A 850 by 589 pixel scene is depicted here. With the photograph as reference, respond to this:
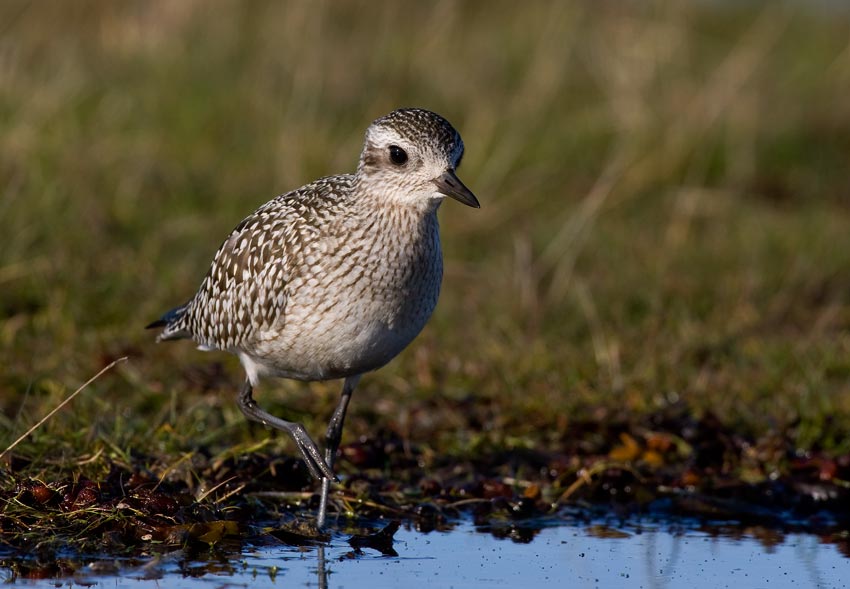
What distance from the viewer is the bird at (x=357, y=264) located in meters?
6.24

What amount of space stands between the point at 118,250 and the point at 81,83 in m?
2.60

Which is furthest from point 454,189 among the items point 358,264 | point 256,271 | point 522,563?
point 522,563

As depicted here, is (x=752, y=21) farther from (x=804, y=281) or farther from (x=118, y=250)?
(x=118, y=250)

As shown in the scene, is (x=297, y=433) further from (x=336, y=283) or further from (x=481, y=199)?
(x=481, y=199)

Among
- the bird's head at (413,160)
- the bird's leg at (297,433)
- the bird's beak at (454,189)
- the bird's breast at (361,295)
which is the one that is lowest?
the bird's leg at (297,433)

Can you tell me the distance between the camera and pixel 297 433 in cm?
670

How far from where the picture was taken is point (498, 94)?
12.8 metres

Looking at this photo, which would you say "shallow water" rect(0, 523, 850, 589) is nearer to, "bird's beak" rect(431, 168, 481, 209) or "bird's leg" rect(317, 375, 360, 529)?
"bird's leg" rect(317, 375, 360, 529)

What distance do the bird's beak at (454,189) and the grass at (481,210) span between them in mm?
1681

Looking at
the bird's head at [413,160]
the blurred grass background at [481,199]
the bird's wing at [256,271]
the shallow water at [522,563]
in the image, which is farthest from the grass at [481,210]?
the bird's head at [413,160]

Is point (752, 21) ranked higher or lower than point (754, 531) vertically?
higher

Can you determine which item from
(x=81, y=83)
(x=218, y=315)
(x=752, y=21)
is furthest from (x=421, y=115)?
(x=752, y=21)

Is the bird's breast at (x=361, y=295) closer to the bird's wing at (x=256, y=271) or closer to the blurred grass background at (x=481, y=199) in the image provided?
the bird's wing at (x=256, y=271)

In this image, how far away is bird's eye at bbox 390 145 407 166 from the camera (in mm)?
6361
